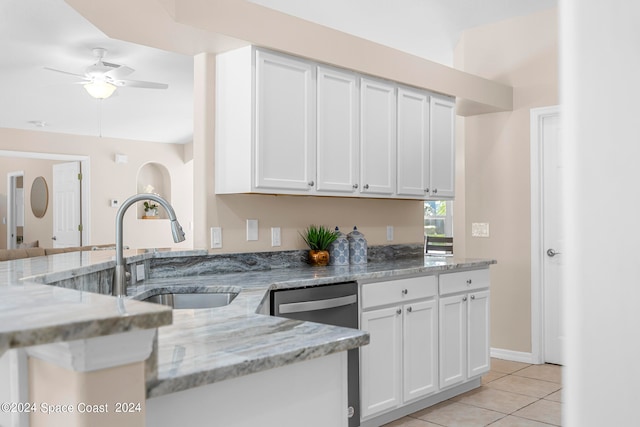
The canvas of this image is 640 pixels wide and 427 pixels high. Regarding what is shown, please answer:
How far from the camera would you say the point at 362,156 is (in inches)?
135

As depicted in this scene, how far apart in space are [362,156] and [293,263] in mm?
799

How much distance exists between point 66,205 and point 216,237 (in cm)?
581

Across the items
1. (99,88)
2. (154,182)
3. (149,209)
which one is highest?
(99,88)

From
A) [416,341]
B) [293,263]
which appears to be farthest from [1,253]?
[416,341]

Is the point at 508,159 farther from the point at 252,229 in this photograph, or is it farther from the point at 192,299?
the point at 192,299

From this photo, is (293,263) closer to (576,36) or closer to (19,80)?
(576,36)

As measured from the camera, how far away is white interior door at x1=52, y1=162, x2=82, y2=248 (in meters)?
7.82

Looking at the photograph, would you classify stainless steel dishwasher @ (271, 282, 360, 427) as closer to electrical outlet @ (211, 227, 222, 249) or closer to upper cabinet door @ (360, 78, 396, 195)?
electrical outlet @ (211, 227, 222, 249)

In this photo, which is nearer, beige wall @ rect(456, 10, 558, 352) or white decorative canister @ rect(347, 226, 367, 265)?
white decorative canister @ rect(347, 226, 367, 265)

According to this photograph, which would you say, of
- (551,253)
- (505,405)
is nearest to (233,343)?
(505,405)

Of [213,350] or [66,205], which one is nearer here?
[213,350]

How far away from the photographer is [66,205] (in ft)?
26.3

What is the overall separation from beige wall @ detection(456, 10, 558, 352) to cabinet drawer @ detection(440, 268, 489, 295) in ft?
2.94

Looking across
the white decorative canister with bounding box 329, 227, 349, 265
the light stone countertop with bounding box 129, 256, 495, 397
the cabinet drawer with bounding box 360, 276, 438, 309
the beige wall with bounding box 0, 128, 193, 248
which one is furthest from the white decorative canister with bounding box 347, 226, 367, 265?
the beige wall with bounding box 0, 128, 193, 248
